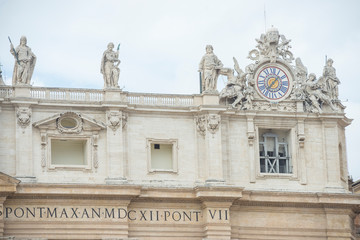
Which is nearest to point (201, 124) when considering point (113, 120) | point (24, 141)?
point (113, 120)

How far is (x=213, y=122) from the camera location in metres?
50.5

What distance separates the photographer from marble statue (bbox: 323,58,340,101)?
5341 cm

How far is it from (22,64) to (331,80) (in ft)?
47.3

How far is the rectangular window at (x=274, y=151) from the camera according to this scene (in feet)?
171

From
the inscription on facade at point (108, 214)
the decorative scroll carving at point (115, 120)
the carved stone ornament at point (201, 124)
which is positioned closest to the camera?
the inscription on facade at point (108, 214)

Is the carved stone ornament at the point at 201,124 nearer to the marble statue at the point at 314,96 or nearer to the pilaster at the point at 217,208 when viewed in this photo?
the pilaster at the point at 217,208

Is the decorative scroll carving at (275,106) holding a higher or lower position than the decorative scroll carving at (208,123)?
higher

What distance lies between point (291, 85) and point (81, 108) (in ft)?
32.2

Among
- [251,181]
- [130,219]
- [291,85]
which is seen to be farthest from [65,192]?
[291,85]

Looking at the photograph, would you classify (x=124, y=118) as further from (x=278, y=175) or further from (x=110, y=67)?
(x=278, y=175)

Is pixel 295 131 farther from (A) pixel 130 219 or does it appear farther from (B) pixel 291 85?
(A) pixel 130 219

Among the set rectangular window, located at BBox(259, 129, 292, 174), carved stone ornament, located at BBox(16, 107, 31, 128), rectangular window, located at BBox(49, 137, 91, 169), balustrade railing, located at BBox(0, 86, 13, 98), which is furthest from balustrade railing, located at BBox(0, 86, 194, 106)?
rectangular window, located at BBox(259, 129, 292, 174)

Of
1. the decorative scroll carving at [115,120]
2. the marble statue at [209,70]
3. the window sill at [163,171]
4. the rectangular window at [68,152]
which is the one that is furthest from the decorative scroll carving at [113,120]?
the marble statue at [209,70]

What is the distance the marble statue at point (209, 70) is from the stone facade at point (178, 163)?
51 cm
